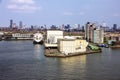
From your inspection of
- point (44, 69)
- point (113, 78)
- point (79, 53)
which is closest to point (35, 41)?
point (79, 53)

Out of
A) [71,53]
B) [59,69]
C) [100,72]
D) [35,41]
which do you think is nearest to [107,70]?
[100,72]

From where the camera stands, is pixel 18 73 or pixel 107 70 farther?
pixel 107 70

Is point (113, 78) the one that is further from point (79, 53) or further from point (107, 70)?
point (79, 53)

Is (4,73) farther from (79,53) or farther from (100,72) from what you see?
(79,53)

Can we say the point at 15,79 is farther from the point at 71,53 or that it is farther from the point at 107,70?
the point at 71,53

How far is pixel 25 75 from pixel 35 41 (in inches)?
682

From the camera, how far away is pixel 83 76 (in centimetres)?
723

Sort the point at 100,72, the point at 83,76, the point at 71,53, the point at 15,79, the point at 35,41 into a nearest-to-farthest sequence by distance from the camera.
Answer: the point at 15,79 → the point at 83,76 → the point at 100,72 → the point at 71,53 → the point at 35,41

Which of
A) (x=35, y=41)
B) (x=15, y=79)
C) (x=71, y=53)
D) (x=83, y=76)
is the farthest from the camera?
(x=35, y=41)

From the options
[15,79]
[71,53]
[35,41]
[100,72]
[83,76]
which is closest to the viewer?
[15,79]

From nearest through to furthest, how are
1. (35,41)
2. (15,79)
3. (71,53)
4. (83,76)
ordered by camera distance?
1. (15,79)
2. (83,76)
3. (71,53)
4. (35,41)

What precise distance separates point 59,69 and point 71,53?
4977 millimetres

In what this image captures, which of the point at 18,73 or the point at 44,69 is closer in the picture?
the point at 18,73

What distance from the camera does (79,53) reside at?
1373 cm
